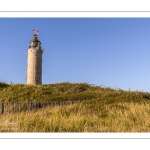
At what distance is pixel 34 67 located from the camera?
92.5 feet

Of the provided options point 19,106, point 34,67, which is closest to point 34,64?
point 34,67

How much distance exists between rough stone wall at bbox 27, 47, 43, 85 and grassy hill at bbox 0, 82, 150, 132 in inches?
247

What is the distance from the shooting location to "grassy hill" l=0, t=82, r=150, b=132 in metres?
4.74

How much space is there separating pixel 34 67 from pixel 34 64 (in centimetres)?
38

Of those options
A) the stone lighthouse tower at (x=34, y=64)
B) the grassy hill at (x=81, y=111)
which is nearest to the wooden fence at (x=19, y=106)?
the grassy hill at (x=81, y=111)

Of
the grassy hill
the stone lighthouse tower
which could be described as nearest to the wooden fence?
the grassy hill

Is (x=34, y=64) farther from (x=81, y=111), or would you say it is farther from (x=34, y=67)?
(x=81, y=111)

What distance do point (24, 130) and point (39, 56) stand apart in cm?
2491

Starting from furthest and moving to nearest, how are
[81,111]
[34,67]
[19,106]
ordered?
[34,67] < [19,106] < [81,111]

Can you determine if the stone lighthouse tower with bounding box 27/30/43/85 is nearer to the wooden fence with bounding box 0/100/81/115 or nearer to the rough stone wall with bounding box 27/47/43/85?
the rough stone wall with bounding box 27/47/43/85

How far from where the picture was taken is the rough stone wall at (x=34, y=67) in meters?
28.0

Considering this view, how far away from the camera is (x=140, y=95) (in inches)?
607

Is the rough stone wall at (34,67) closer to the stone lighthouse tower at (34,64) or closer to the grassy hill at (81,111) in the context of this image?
Answer: the stone lighthouse tower at (34,64)
